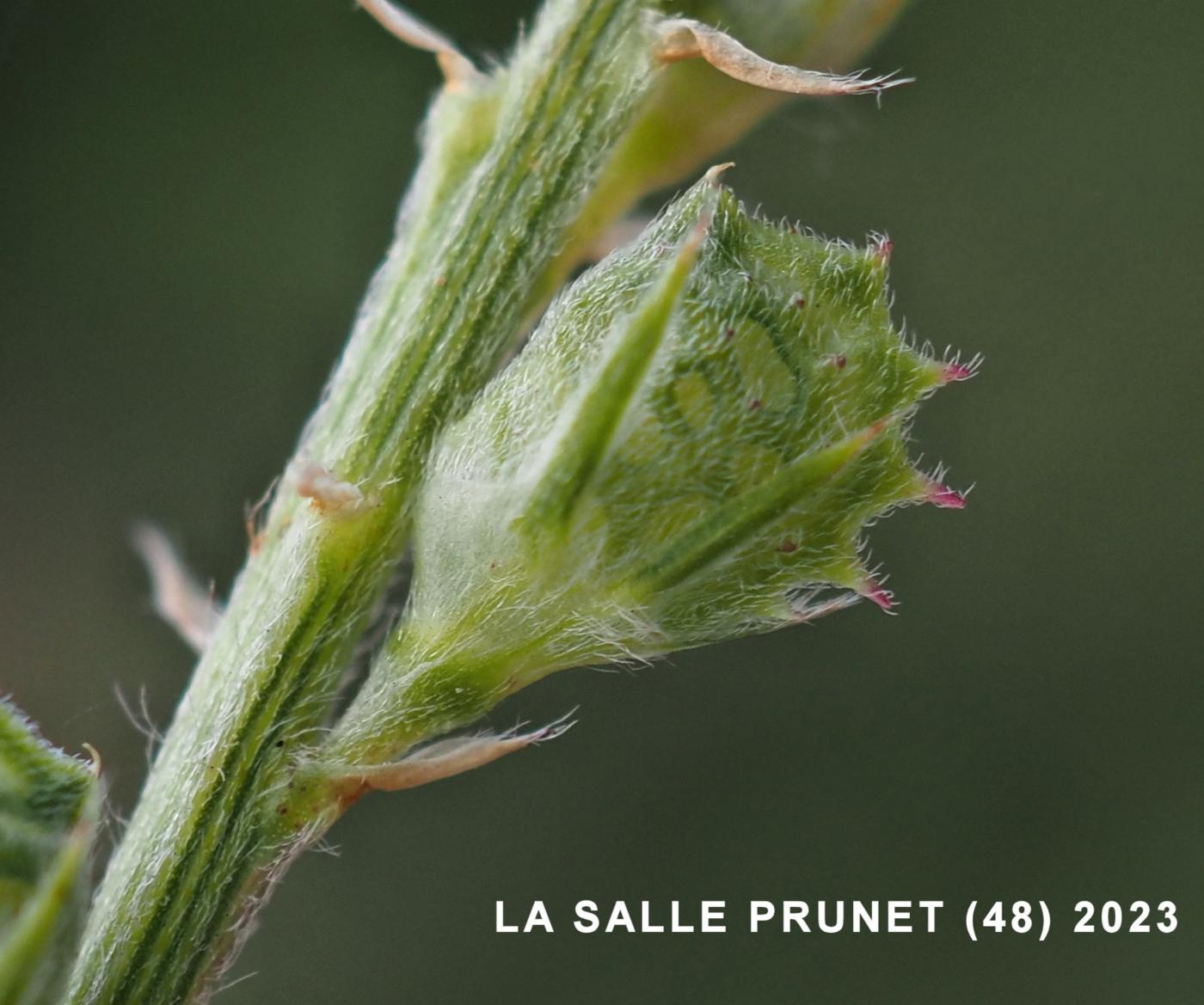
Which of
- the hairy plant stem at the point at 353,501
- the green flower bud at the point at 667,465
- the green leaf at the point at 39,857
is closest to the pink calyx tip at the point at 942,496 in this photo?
the green flower bud at the point at 667,465

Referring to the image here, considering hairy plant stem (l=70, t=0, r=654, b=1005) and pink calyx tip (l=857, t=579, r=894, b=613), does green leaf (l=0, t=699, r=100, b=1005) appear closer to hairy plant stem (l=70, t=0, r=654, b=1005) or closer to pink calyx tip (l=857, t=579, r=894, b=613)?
hairy plant stem (l=70, t=0, r=654, b=1005)

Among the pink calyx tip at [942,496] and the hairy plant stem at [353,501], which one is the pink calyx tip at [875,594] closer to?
the pink calyx tip at [942,496]

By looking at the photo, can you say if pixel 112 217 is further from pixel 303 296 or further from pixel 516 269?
pixel 516 269

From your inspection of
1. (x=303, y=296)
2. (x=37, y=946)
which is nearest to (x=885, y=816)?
(x=303, y=296)

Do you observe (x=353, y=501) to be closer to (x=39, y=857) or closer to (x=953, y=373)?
(x=39, y=857)

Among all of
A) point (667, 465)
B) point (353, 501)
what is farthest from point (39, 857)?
point (667, 465)

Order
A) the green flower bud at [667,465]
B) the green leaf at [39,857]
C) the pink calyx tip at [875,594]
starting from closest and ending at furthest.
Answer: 1. the green leaf at [39,857]
2. the green flower bud at [667,465]
3. the pink calyx tip at [875,594]

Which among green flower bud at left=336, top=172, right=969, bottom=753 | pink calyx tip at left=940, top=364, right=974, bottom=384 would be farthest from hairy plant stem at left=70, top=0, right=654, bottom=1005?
pink calyx tip at left=940, top=364, right=974, bottom=384
